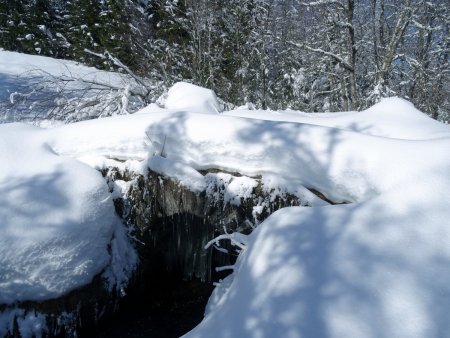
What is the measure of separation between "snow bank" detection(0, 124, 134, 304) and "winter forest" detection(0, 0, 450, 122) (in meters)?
3.98

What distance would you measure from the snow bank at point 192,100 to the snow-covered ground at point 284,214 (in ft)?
0.10

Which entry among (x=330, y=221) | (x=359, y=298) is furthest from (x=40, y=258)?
(x=359, y=298)

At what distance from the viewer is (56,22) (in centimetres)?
1387

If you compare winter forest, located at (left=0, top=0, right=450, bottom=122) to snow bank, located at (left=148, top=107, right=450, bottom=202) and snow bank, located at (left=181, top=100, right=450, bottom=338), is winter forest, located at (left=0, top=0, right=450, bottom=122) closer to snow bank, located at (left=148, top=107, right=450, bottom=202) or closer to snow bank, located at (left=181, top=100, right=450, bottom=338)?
snow bank, located at (left=148, top=107, right=450, bottom=202)

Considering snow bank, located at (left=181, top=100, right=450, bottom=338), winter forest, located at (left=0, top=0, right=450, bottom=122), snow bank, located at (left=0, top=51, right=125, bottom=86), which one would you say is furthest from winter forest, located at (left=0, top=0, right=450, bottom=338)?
snow bank, located at (left=0, top=51, right=125, bottom=86)

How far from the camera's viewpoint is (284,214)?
187cm

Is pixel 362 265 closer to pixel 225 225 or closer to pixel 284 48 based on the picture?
pixel 225 225

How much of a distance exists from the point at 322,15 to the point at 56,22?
34.5ft

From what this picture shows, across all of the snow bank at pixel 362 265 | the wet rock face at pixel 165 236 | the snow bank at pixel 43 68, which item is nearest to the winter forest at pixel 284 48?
the snow bank at pixel 43 68

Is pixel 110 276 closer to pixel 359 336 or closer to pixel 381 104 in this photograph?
pixel 359 336

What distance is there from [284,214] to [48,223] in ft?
5.38

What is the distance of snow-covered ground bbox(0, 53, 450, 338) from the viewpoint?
1278mm

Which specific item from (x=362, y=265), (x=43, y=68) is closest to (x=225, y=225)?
(x=362, y=265)

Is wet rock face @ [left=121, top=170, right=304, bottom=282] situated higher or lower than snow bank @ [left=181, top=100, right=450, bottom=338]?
lower
